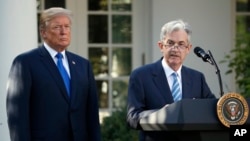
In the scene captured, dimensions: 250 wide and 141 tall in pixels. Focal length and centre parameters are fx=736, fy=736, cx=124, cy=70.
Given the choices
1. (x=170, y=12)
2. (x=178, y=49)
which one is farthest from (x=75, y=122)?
(x=170, y=12)

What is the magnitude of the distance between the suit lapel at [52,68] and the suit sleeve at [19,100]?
0.41 ft

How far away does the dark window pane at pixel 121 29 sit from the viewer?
9.17 meters

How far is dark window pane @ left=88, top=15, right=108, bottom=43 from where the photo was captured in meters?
9.12

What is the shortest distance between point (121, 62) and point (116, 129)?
5.05 ft

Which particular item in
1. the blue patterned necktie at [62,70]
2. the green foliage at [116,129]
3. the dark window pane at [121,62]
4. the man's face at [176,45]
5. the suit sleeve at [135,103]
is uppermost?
the man's face at [176,45]

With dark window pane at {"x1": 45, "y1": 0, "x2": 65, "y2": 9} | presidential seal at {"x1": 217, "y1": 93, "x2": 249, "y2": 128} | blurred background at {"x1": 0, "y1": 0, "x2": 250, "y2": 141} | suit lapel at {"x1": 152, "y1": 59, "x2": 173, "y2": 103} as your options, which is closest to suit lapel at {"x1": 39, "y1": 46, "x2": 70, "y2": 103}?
suit lapel at {"x1": 152, "y1": 59, "x2": 173, "y2": 103}

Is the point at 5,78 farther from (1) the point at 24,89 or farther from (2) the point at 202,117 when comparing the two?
(2) the point at 202,117

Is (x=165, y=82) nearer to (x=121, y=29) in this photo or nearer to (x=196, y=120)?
(x=196, y=120)

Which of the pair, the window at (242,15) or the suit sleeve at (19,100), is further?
the window at (242,15)

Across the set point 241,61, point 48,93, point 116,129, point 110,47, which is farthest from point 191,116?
point 110,47

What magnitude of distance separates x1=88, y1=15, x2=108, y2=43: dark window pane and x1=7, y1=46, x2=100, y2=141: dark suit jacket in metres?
4.75

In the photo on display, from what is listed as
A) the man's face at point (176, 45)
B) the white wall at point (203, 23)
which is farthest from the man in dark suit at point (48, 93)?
the white wall at point (203, 23)

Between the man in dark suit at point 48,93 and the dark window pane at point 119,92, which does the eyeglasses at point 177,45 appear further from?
the dark window pane at point 119,92

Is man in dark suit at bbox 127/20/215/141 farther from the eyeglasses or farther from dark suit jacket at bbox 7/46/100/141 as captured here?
dark suit jacket at bbox 7/46/100/141
